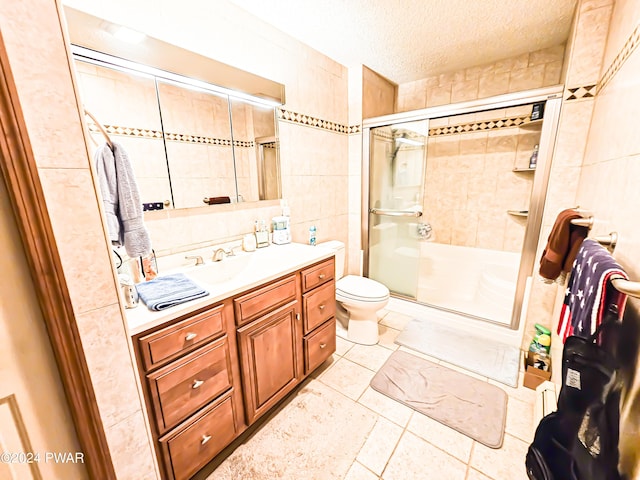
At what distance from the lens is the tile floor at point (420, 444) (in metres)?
1.17

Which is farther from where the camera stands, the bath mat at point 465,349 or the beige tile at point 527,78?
the beige tile at point 527,78

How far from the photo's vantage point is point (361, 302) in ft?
6.39

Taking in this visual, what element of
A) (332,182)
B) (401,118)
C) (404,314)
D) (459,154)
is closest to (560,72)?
(459,154)

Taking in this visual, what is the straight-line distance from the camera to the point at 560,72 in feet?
6.81

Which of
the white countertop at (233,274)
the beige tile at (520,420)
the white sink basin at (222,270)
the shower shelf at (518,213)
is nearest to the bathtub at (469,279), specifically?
the shower shelf at (518,213)

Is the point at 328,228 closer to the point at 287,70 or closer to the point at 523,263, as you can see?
the point at 287,70

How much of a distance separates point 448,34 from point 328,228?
1.67m

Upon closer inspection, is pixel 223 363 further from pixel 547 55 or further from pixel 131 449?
pixel 547 55

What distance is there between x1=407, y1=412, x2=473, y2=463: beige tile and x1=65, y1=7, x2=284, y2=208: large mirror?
161 centimetres

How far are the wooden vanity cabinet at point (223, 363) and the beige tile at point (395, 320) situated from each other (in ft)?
3.26

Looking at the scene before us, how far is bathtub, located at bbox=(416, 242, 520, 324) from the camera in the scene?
233 cm

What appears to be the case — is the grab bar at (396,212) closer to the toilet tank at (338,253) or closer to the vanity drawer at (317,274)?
the toilet tank at (338,253)

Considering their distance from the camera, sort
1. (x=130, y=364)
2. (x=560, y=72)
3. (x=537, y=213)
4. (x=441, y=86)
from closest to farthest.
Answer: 1. (x=130, y=364)
2. (x=537, y=213)
3. (x=560, y=72)
4. (x=441, y=86)

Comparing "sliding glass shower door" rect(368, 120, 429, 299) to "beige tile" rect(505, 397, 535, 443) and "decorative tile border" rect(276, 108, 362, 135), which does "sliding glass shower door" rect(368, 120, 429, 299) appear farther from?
"beige tile" rect(505, 397, 535, 443)
